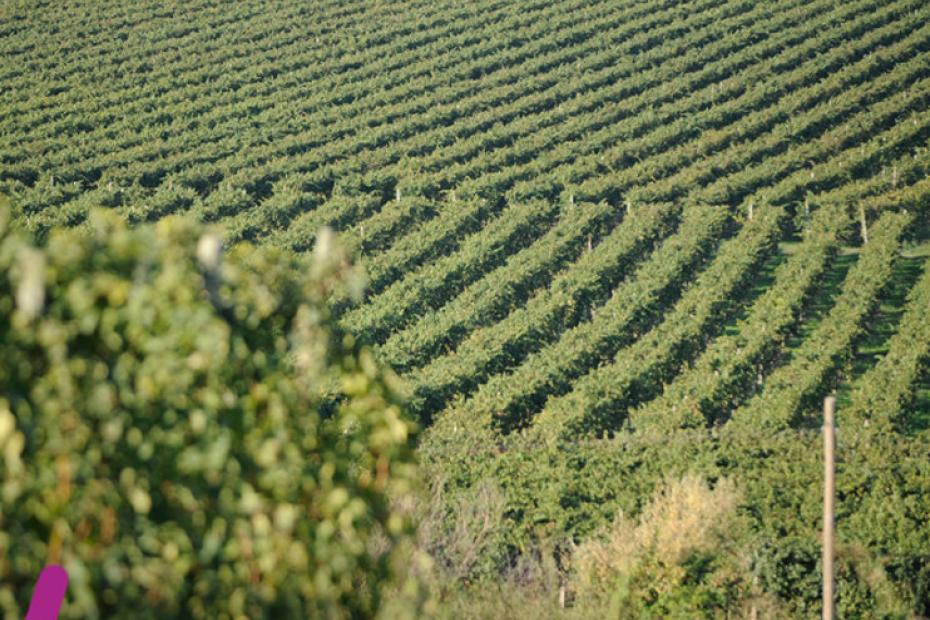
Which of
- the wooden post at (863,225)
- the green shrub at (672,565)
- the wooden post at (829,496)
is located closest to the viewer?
the wooden post at (829,496)

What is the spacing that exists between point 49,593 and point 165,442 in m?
0.83

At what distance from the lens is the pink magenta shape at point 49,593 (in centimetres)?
534

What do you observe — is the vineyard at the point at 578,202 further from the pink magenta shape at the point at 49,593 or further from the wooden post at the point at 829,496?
the pink magenta shape at the point at 49,593

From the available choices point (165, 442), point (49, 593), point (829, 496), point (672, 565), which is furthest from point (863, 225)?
point (49, 593)

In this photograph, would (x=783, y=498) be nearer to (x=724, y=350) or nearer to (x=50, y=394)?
(x=724, y=350)

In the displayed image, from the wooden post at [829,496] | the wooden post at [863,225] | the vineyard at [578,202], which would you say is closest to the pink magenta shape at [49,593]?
the vineyard at [578,202]

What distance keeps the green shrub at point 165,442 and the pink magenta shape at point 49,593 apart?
56 mm

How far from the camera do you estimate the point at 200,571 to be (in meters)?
5.78

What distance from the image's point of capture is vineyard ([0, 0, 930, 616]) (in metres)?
25.6

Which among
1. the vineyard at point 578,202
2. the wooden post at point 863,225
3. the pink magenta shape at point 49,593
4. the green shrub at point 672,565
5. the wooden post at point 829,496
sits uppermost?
the pink magenta shape at point 49,593

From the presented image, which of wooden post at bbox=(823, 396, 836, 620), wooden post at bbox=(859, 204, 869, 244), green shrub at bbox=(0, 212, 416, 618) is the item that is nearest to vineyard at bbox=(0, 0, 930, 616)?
wooden post at bbox=(859, 204, 869, 244)

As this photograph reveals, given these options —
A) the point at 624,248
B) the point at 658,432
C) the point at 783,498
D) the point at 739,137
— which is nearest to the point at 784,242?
the point at 624,248

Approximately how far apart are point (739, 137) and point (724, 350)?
23275mm

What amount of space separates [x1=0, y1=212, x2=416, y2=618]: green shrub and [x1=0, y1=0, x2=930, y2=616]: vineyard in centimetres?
506
